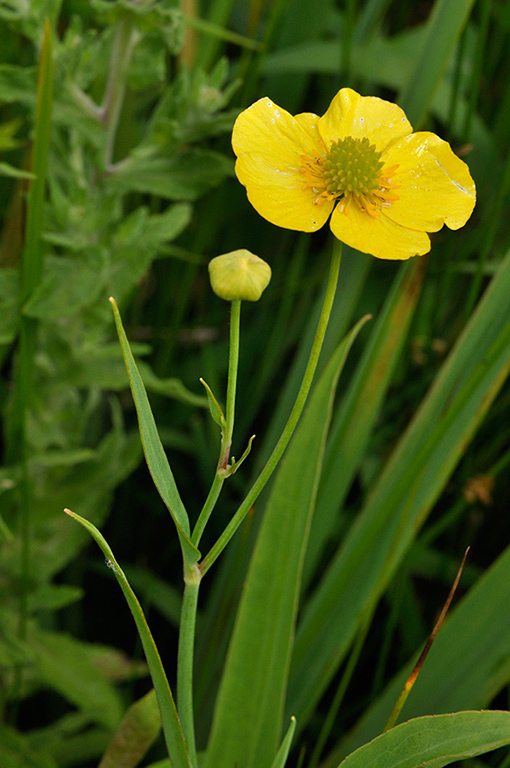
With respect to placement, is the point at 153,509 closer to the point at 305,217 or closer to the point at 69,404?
the point at 69,404

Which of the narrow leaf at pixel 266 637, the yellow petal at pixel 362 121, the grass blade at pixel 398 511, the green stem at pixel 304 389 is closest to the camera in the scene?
the green stem at pixel 304 389

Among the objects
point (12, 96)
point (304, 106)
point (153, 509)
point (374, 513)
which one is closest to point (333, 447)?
A: point (374, 513)

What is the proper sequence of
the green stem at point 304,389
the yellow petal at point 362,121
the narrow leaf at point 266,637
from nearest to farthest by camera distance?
the green stem at point 304,389
the yellow petal at point 362,121
the narrow leaf at point 266,637

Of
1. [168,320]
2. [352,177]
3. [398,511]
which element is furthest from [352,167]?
[168,320]

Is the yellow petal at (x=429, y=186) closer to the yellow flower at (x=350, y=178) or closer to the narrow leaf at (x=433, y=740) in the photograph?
the yellow flower at (x=350, y=178)

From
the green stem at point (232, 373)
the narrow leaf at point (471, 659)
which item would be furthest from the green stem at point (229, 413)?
the narrow leaf at point (471, 659)

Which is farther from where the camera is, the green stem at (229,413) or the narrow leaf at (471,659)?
the narrow leaf at (471,659)

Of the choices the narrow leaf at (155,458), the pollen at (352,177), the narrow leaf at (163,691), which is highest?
the pollen at (352,177)
